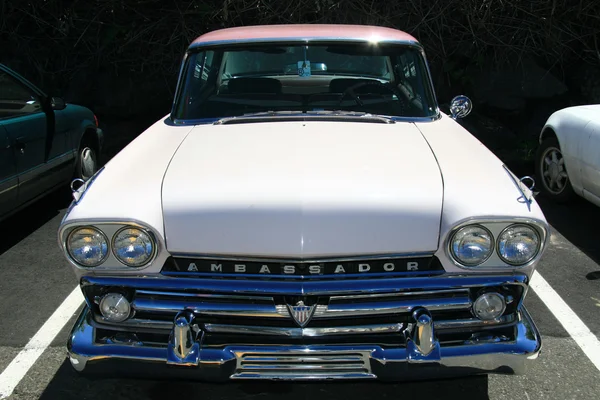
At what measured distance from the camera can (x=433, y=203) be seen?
7.89 feet

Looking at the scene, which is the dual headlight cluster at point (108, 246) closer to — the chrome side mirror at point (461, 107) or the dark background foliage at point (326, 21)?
the chrome side mirror at point (461, 107)

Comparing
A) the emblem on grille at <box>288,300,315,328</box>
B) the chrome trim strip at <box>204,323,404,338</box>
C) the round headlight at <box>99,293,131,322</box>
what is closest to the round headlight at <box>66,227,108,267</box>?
the round headlight at <box>99,293,131,322</box>

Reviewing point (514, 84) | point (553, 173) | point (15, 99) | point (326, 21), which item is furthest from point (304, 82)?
point (514, 84)

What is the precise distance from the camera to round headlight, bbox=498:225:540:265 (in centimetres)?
241

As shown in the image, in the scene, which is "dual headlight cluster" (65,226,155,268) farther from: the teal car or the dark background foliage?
the dark background foliage

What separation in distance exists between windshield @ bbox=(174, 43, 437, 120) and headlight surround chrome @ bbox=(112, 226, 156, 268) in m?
1.30

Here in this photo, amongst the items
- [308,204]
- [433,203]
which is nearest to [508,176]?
[433,203]

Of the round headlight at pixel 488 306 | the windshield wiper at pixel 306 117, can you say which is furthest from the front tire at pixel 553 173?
the round headlight at pixel 488 306

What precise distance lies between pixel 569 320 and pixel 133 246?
269 cm

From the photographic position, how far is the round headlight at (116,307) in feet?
8.00

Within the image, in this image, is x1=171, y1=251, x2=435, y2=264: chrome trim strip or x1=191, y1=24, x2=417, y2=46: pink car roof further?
x1=191, y1=24, x2=417, y2=46: pink car roof

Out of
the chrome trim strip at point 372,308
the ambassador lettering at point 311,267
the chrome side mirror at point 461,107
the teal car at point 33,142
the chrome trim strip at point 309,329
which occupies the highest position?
the chrome side mirror at point 461,107

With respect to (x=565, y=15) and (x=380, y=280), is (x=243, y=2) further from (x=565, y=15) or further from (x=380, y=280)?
(x=380, y=280)

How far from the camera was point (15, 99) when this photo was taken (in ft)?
17.0
